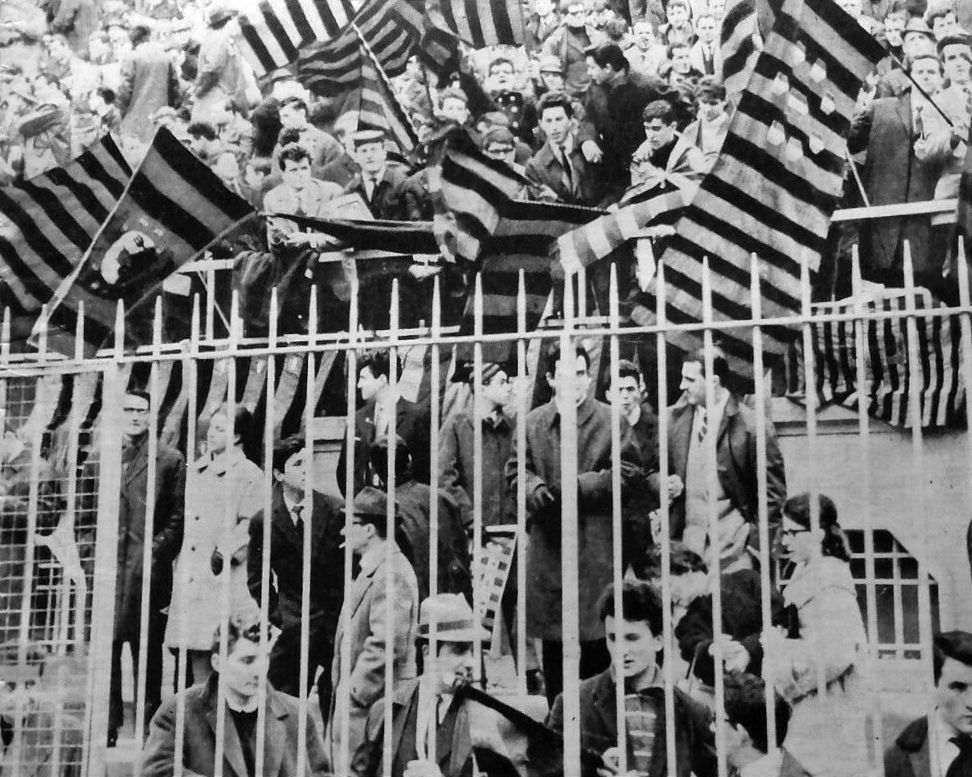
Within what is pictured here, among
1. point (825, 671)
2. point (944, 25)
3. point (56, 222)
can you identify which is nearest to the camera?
point (825, 671)

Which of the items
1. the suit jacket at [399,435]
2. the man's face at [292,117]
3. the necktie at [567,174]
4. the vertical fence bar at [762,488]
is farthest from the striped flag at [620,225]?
the man's face at [292,117]

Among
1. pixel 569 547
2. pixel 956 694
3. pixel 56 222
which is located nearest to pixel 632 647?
pixel 569 547

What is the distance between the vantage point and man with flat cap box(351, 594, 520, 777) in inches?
190

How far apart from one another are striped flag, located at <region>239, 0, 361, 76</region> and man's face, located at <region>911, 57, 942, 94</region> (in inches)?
97.8

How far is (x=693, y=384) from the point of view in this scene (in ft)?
15.9

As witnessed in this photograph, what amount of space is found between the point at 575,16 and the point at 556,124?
50 centimetres

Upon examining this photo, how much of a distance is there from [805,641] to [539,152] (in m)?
Answer: 2.31

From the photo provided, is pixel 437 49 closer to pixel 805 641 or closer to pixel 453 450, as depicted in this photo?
pixel 453 450

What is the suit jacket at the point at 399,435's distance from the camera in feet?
16.5

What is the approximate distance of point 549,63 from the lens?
17.4 ft

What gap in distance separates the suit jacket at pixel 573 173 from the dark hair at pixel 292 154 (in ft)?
3.43

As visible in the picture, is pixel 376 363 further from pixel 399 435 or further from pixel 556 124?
pixel 556 124

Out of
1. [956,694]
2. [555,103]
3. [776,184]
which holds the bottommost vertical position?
[956,694]

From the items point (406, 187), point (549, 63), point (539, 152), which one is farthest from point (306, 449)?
point (549, 63)
